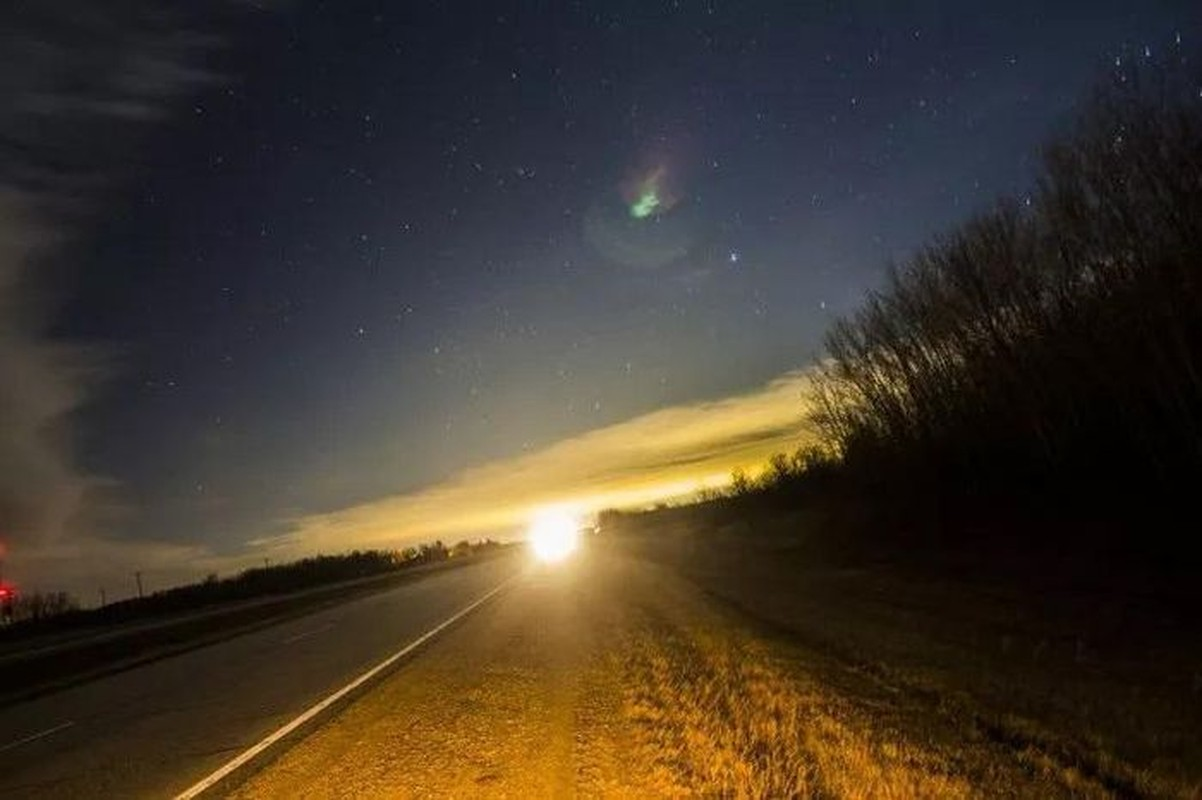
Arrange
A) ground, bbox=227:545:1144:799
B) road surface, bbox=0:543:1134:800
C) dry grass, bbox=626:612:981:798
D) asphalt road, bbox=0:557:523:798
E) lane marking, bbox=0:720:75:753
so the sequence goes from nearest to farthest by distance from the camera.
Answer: dry grass, bbox=626:612:981:798 → ground, bbox=227:545:1144:799 → road surface, bbox=0:543:1134:800 → asphalt road, bbox=0:557:523:798 → lane marking, bbox=0:720:75:753

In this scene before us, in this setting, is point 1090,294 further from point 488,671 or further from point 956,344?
point 488,671

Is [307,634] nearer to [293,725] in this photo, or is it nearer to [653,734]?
[293,725]

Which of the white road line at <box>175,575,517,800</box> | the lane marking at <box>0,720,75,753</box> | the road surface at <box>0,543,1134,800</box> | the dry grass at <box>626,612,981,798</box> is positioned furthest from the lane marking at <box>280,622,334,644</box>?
the dry grass at <box>626,612,981,798</box>

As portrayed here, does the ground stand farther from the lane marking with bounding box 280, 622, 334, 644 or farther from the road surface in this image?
the lane marking with bounding box 280, 622, 334, 644

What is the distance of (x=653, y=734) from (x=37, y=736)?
939 centimetres

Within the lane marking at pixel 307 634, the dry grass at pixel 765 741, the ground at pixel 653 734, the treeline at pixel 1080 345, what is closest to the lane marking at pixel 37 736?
the ground at pixel 653 734

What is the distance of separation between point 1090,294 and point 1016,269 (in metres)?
4.82

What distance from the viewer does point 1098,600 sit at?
2255 centimetres

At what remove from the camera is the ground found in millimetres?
7711

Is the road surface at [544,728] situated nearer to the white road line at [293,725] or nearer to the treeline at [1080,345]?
the white road line at [293,725]

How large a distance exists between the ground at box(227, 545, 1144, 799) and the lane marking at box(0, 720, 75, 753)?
184 inches

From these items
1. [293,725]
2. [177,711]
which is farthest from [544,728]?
[177,711]

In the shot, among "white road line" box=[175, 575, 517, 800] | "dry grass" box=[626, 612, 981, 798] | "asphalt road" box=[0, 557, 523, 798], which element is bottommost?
"dry grass" box=[626, 612, 981, 798]

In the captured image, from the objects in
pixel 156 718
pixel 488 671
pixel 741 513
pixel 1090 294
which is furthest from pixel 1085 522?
pixel 741 513
